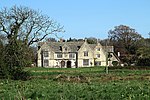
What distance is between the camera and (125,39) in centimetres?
12838

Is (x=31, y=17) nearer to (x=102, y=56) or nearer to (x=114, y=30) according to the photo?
(x=102, y=56)

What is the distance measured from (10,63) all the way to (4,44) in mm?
2674

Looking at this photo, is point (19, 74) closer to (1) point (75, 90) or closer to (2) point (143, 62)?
(1) point (75, 90)

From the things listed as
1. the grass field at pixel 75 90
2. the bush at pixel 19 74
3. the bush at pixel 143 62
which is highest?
the bush at pixel 143 62

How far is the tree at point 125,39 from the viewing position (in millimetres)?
125338

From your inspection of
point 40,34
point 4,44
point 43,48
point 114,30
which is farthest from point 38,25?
point 114,30

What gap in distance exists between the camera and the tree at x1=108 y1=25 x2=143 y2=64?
125 metres

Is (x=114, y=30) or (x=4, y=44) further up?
(x=114, y=30)

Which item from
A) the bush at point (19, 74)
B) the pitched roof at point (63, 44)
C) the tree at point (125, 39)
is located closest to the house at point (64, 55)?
the pitched roof at point (63, 44)

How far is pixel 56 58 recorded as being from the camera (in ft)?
386

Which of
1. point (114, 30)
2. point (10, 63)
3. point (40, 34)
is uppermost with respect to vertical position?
point (114, 30)

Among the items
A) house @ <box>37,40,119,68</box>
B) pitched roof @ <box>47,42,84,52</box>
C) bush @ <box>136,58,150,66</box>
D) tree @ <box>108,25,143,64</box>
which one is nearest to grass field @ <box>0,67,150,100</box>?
bush @ <box>136,58,150,66</box>

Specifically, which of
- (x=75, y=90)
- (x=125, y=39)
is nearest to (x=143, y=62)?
(x=125, y=39)

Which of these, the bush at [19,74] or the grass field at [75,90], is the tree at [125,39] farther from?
the grass field at [75,90]
